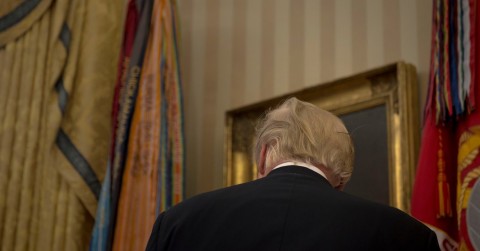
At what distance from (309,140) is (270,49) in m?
1.66

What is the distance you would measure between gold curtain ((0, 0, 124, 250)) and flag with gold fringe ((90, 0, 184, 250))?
3.4 inches

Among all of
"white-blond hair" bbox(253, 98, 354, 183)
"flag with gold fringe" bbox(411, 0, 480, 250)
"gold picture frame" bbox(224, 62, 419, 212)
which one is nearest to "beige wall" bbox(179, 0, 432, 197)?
"gold picture frame" bbox(224, 62, 419, 212)

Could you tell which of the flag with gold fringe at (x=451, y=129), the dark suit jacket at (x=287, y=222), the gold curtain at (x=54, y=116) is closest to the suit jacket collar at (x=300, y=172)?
the dark suit jacket at (x=287, y=222)

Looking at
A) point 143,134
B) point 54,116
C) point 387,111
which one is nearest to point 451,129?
point 387,111

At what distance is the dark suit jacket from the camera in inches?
53.1

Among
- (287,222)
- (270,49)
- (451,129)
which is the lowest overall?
(287,222)

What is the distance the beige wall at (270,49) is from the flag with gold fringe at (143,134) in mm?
343

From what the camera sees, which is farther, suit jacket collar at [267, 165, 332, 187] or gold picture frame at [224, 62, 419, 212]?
gold picture frame at [224, 62, 419, 212]

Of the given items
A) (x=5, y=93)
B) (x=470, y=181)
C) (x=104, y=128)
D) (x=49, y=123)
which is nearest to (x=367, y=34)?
(x=470, y=181)

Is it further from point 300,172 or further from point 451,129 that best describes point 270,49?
point 300,172

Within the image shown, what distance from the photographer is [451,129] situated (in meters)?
2.14

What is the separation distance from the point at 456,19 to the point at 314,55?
831 millimetres

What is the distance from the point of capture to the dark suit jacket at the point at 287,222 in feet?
4.42

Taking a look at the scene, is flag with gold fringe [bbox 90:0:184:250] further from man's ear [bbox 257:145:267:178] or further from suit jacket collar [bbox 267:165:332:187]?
suit jacket collar [bbox 267:165:332:187]
